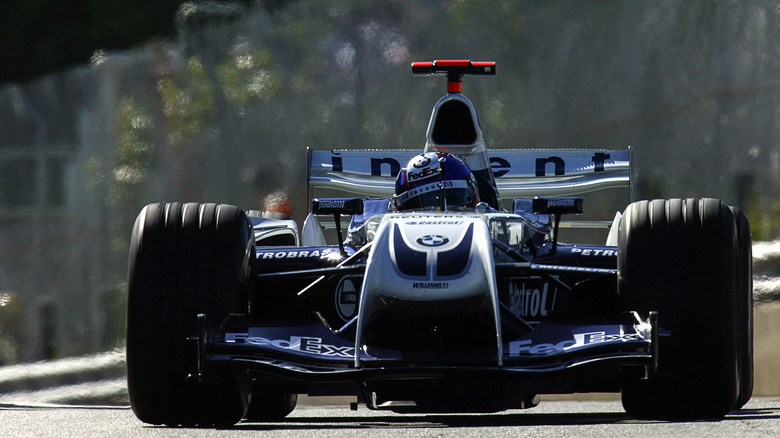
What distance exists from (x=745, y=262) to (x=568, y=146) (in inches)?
268

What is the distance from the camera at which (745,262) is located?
16.2 ft

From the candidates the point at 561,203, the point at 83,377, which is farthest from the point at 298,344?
the point at 83,377

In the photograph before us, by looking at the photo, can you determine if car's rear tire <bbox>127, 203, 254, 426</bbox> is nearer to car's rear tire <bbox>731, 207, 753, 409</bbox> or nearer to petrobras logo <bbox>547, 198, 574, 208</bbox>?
petrobras logo <bbox>547, 198, 574, 208</bbox>

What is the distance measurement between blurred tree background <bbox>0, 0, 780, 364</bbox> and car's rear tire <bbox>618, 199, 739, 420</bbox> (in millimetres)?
6865

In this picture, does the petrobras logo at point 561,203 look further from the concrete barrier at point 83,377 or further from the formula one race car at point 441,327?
the concrete barrier at point 83,377

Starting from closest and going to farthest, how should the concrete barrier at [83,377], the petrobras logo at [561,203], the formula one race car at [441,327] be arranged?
the formula one race car at [441,327] → the petrobras logo at [561,203] → the concrete barrier at [83,377]

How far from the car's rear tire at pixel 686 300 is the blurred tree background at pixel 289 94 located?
6.86 metres

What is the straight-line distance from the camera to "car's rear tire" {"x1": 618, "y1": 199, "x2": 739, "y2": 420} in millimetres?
4668

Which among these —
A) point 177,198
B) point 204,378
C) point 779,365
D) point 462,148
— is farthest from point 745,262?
point 177,198

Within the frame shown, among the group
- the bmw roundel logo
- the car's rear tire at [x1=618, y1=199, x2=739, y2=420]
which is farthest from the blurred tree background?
the bmw roundel logo

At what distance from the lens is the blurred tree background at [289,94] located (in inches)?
457

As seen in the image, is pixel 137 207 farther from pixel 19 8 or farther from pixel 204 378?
pixel 204 378

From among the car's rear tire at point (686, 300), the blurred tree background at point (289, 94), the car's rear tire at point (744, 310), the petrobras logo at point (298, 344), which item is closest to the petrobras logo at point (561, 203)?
the car's rear tire at point (686, 300)

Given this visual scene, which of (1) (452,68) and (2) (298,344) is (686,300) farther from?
(1) (452,68)
